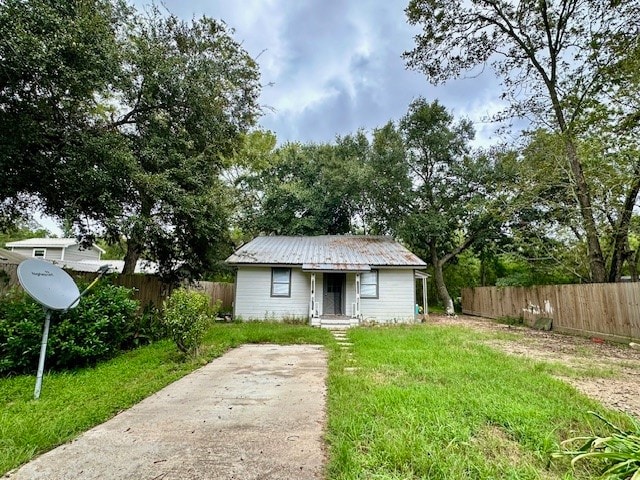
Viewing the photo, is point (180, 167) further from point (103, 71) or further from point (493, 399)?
point (493, 399)

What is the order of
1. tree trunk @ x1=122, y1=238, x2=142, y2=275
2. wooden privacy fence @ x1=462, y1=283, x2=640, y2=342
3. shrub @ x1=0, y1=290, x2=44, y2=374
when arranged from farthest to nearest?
tree trunk @ x1=122, y1=238, x2=142, y2=275 → wooden privacy fence @ x1=462, y1=283, x2=640, y2=342 → shrub @ x1=0, y1=290, x2=44, y2=374

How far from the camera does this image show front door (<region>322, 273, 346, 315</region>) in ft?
43.5

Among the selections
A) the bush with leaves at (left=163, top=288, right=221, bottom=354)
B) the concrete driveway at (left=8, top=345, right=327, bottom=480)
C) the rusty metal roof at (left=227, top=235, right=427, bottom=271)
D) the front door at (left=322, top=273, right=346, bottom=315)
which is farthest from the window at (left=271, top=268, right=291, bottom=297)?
the concrete driveway at (left=8, top=345, right=327, bottom=480)

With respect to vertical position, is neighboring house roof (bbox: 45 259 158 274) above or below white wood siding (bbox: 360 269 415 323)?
above

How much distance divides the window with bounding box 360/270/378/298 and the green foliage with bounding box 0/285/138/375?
8.78 metres

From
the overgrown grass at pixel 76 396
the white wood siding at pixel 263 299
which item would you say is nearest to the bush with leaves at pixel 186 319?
the overgrown grass at pixel 76 396

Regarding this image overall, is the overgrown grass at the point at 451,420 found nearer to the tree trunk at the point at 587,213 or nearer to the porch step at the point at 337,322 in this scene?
the porch step at the point at 337,322

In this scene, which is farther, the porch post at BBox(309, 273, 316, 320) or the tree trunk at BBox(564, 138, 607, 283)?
the porch post at BBox(309, 273, 316, 320)

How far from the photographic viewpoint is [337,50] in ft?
35.6

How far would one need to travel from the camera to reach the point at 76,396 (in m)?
4.09

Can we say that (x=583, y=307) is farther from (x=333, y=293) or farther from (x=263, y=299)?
(x=263, y=299)

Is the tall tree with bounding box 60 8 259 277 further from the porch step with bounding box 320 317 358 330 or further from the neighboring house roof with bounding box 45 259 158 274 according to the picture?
the porch step with bounding box 320 317 358 330

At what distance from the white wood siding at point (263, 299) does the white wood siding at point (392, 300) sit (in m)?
2.05

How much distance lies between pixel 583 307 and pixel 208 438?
11.4m
